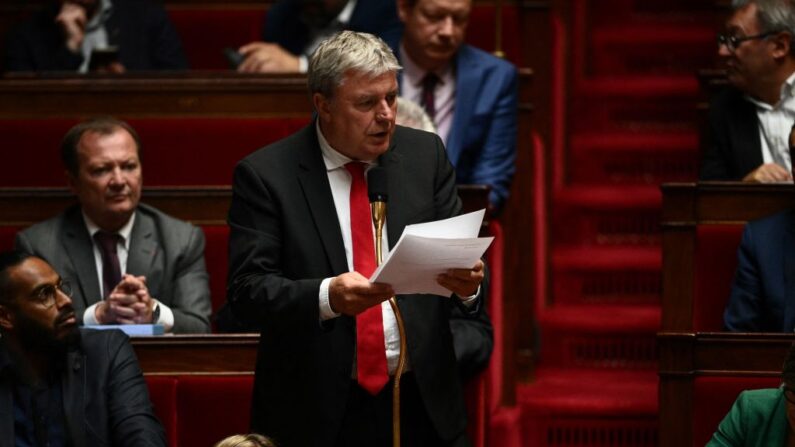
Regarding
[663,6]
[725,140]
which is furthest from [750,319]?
[663,6]

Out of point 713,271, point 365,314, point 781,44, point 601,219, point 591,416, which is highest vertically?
point 781,44

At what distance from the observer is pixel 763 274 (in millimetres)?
1464

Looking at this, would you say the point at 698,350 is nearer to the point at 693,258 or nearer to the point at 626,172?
the point at 693,258

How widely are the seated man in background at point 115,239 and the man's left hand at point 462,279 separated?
571 mm

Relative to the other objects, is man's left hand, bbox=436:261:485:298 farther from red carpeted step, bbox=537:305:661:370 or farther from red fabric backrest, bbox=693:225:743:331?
red carpeted step, bbox=537:305:661:370

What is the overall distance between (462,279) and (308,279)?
0.47 feet

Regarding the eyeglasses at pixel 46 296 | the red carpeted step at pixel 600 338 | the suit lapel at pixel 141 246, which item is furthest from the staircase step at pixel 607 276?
the eyeglasses at pixel 46 296

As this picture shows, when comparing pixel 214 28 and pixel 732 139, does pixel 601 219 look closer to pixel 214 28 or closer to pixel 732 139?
pixel 732 139

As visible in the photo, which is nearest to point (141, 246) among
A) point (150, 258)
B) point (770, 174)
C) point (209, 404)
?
point (150, 258)

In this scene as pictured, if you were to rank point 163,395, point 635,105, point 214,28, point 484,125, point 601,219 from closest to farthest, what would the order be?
point 163,395 → point 484,125 → point 601,219 → point 635,105 → point 214,28

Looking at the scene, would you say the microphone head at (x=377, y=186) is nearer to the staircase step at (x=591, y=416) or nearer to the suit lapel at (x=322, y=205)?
the suit lapel at (x=322, y=205)

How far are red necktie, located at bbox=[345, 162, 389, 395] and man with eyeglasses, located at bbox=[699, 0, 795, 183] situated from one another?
703 mm

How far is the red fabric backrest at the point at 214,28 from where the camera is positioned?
243 centimetres

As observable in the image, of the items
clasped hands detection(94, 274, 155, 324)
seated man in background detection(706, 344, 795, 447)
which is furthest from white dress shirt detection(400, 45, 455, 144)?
seated man in background detection(706, 344, 795, 447)
